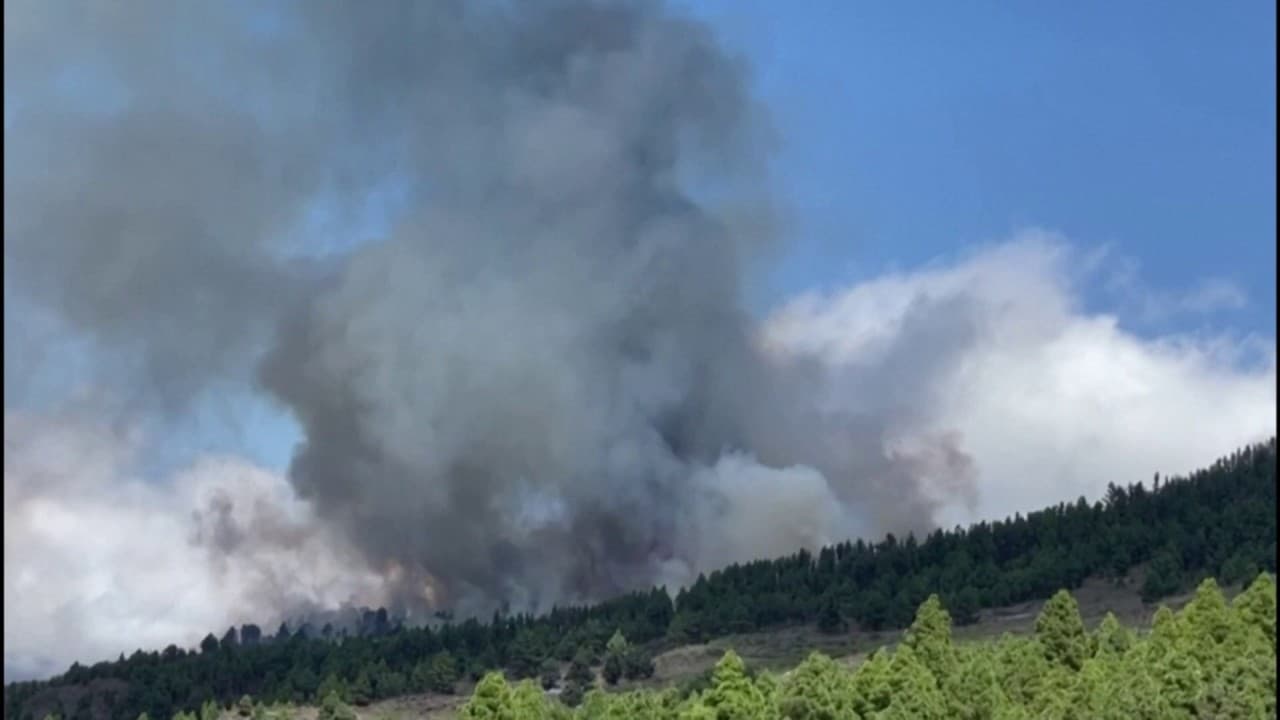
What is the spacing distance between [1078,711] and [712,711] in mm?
26882

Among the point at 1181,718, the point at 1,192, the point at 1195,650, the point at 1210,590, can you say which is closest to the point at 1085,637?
the point at 1210,590

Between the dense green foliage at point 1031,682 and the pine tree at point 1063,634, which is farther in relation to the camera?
the pine tree at point 1063,634

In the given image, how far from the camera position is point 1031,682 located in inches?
5645

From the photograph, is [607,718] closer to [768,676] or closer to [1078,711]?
[768,676]

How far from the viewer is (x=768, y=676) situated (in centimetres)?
14312

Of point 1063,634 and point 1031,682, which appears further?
point 1063,634

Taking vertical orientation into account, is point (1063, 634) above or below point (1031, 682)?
above

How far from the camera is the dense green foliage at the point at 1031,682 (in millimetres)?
116250

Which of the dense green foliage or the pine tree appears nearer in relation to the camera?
the dense green foliage

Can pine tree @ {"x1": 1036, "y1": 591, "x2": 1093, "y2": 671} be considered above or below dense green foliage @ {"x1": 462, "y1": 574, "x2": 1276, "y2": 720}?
above

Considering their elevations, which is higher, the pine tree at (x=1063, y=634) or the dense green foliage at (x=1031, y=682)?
the pine tree at (x=1063, y=634)

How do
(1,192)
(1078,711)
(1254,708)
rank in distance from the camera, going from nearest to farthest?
(1,192), (1254,708), (1078,711)

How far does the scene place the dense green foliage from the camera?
11625cm

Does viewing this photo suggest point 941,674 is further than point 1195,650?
Yes
